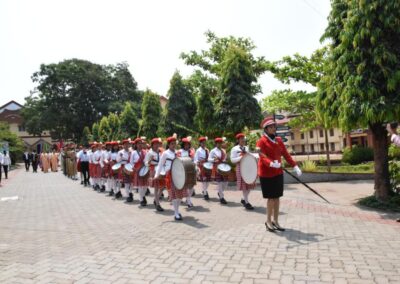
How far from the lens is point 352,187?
45.1 feet

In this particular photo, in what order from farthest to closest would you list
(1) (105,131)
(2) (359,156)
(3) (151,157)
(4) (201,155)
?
(1) (105,131)
(2) (359,156)
(4) (201,155)
(3) (151,157)

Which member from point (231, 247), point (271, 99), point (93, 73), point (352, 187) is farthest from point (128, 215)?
point (93, 73)

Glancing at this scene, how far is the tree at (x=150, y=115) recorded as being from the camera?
2623cm

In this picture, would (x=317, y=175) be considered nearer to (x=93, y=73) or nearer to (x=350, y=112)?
(x=350, y=112)

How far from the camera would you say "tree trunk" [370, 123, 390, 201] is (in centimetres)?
991

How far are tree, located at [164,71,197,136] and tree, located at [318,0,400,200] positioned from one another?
14440 millimetres

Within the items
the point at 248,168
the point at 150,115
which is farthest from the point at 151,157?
the point at 150,115

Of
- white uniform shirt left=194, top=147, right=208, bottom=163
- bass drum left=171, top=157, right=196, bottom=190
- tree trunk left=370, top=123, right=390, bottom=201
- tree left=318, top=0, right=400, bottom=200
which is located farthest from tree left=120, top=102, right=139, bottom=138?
tree trunk left=370, top=123, right=390, bottom=201

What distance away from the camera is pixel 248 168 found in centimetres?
997

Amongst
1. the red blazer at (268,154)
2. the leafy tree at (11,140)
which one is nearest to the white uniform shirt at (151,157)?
the red blazer at (268,154)

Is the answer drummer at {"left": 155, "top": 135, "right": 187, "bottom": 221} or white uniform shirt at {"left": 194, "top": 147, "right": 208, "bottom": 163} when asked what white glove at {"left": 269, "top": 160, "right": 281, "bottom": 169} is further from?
white uniform shirt at {"left": 194, "top": 147, "right": 208, "bottom": 163}

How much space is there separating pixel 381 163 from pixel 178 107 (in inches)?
598

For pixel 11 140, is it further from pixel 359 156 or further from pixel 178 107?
pixel 359 156

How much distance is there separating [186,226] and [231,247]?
2063 millimetres
